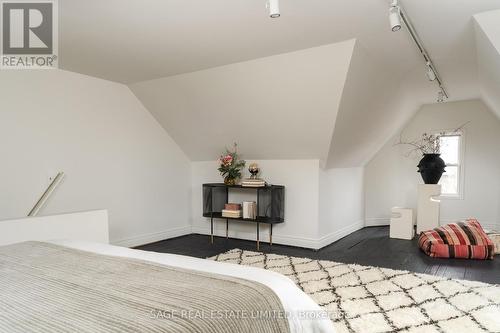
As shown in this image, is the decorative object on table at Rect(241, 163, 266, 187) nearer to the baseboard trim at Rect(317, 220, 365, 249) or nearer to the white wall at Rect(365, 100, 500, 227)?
the baseboard trim at Rect(317, 220, 365, 249)

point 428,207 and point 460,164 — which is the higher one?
point 460,164

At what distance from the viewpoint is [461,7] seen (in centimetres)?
221

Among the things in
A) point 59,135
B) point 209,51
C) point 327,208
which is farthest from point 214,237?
point 209,51

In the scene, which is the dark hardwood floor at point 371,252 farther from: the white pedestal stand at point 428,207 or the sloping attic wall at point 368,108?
the sloping attic wall at point 368,108

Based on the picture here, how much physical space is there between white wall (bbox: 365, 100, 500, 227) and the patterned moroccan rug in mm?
2863

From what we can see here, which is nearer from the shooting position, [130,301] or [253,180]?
[130,301]

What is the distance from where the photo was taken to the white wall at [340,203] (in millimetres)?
4168

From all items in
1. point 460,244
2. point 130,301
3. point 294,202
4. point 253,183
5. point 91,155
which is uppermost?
point 91,155

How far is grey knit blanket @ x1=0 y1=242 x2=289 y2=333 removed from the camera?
81cm

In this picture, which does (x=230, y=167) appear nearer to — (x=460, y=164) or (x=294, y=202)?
(x=294, y=202)

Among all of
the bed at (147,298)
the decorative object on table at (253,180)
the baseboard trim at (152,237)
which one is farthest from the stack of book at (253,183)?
the bed at (147,298)

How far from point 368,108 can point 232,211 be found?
2.13 meters

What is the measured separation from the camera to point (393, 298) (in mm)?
2367

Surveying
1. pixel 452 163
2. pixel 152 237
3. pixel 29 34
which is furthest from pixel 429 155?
pixel 29 34
